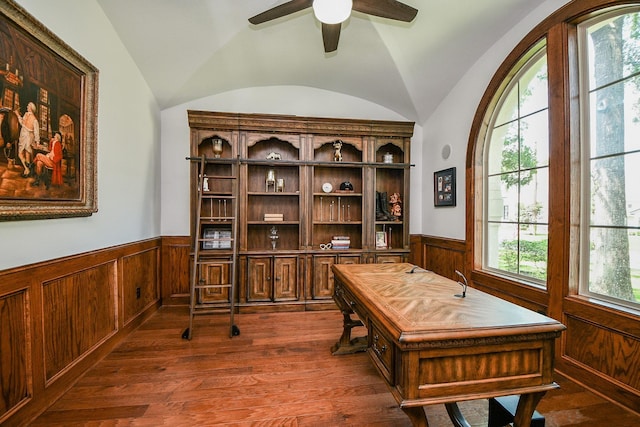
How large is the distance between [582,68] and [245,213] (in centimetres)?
347

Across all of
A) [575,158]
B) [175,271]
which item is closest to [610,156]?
[575,158]

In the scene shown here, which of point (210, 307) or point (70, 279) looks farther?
point (210, 307)

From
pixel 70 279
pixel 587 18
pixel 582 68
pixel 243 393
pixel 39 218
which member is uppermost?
pixel 587 18

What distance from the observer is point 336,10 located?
1.82 m

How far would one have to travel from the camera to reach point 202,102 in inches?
155

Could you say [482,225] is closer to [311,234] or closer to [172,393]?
[311,234]

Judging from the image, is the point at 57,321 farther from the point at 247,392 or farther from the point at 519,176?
the point at 519,176

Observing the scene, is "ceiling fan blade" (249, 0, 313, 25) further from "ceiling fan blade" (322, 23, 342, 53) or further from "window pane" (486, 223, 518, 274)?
"window pane" (486, 223, 518, 274)

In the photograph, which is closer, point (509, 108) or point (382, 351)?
point (382, 351)

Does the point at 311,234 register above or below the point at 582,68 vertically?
below

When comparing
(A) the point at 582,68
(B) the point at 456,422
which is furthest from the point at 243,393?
(A) the point at 582,68

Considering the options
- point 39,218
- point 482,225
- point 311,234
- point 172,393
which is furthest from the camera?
point 311,234

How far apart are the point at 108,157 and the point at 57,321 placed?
137 centimetres

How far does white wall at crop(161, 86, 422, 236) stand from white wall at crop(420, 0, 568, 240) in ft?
0.87
